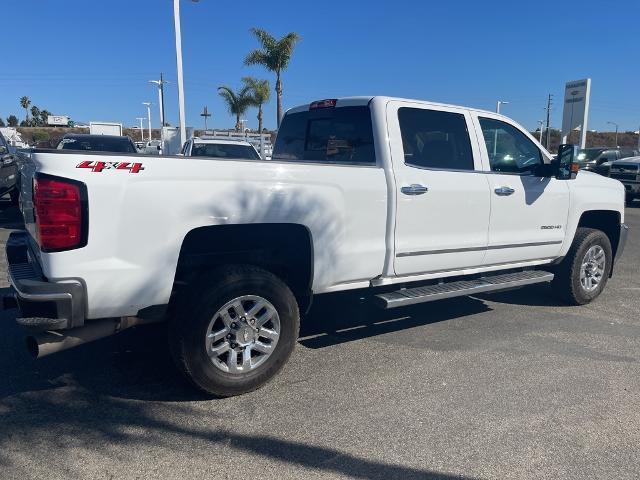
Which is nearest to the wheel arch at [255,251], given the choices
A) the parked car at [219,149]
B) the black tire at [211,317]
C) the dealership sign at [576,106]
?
the black tire at [211,317]

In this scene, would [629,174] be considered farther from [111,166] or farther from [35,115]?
[35,115]

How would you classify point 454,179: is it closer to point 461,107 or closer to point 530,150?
point 461,107

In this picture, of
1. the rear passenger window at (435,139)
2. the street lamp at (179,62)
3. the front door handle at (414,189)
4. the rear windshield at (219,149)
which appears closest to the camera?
the front door handle at (414,189)

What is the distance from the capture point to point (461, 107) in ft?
16.9

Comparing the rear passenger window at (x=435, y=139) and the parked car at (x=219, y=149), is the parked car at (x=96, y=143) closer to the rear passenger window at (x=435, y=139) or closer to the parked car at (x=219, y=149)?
the parked car at (x=219, y=149)

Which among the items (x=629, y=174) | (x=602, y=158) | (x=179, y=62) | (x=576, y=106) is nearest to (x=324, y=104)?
(x=629, y=174)

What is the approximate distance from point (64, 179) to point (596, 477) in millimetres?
3363

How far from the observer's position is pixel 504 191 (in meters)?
5.11

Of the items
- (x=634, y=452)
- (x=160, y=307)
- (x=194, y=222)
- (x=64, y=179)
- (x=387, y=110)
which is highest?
(x=387, y=110)

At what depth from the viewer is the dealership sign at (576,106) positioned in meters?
23.0

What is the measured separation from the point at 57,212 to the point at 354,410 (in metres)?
2.22

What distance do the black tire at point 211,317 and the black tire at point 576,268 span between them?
3.64m

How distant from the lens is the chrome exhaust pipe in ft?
10.5

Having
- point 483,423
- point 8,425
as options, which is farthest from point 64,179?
point 483,423
